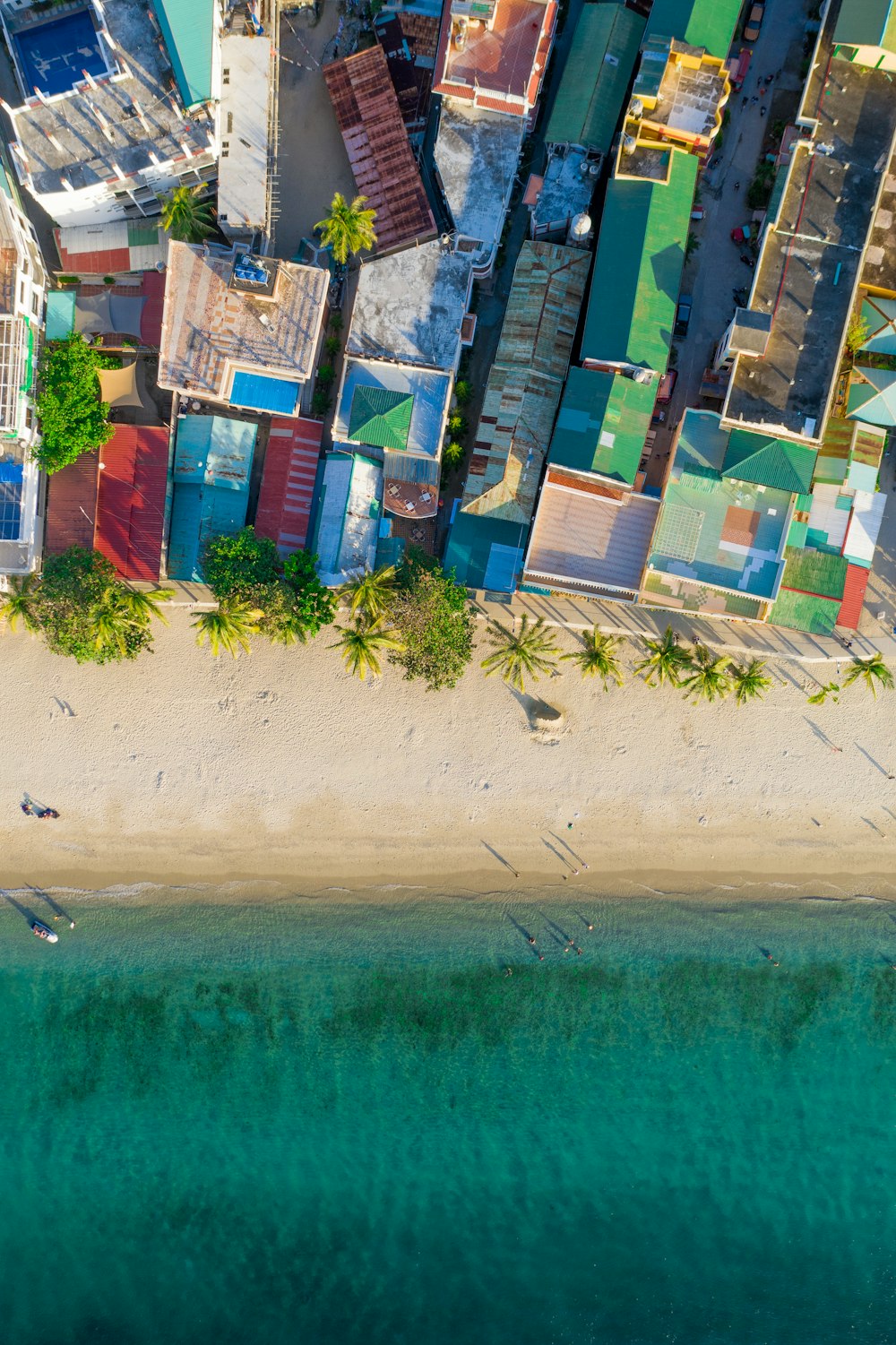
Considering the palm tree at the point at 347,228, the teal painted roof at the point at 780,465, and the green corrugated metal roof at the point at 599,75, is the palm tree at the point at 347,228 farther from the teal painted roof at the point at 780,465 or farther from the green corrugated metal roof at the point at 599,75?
the teal painted roof at the point at 780,465

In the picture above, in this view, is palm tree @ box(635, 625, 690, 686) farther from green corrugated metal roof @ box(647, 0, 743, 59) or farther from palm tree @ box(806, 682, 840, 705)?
green corrugated metal roof @ box(647, 0, 743, 59)

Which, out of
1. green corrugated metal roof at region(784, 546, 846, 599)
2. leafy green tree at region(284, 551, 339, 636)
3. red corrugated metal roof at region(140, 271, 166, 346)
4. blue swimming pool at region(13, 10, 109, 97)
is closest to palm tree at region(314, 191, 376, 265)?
red corrugated metal roof at region(140, 271, 166, 346)

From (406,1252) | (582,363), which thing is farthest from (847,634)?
(406,1252)

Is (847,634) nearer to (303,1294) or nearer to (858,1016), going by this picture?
(858,1016)

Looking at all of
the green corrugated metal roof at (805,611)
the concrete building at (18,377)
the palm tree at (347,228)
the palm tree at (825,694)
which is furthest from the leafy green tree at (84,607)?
the palm tree at (825,694)

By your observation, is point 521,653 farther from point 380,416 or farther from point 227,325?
point 227,325
